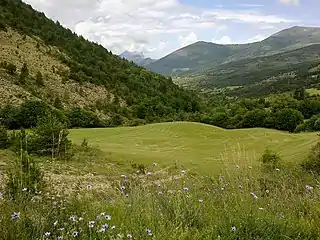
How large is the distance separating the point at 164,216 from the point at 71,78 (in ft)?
159

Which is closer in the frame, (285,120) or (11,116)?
(11,116)

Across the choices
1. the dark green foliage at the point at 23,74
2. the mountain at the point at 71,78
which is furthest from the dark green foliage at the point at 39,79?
the dark green foliage at the point at 23,74

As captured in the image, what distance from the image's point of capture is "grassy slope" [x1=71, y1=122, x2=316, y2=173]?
2298cm

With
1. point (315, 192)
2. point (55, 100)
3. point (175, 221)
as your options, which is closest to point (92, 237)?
point (175, 221)

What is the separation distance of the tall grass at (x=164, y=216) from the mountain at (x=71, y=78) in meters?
35.9

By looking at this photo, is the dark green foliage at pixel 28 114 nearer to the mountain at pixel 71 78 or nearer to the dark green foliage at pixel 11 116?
the dark green foliage at pixel 11 116

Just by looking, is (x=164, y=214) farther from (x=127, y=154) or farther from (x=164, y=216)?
(x=127, y=154)

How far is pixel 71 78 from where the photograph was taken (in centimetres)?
5116

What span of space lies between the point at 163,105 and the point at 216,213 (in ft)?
182

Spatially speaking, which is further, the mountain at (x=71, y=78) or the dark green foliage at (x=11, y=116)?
the mountain at (x=71, y=78)

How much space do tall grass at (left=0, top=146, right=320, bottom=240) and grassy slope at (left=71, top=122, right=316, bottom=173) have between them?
48.5 ft

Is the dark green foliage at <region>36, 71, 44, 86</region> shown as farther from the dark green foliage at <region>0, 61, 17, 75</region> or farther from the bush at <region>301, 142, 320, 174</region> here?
the bush at <region>301, 142, 320, 174</region>

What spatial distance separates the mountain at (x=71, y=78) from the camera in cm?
4375

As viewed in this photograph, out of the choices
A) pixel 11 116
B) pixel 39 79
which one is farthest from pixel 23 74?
pixel 11 116
